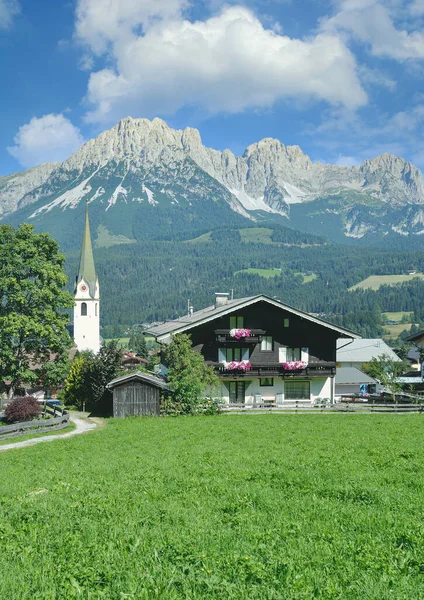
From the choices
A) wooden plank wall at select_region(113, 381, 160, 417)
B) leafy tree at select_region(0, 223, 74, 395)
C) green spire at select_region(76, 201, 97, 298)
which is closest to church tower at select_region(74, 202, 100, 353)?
green spire at select_region(76, 201, 97, 298)

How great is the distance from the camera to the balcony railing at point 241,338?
47.2 meters

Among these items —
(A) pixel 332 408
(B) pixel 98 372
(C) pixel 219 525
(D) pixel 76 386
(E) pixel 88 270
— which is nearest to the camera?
(C) pixel 219 525

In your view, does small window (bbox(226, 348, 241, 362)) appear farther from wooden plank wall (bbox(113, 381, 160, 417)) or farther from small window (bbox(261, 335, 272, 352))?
wooden plank wall (bbox(113, 381, 160, 417))

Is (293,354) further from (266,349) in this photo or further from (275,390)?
(275,390)

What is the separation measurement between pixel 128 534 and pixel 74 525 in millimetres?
1317

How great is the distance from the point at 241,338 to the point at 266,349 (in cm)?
316

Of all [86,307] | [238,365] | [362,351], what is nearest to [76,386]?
[238,365]

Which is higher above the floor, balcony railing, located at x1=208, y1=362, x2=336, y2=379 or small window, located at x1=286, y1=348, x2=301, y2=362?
small window, located at x1=286, y1=348, x2=301, y2=362

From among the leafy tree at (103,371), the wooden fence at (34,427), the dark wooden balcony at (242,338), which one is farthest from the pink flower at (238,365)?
the wooden fence at (34,427)

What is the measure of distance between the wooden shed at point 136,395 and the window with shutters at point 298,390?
588 inches

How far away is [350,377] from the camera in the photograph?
73.2 metres

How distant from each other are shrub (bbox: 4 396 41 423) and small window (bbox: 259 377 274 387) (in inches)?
814

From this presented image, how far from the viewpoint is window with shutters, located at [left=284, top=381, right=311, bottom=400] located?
165 ft

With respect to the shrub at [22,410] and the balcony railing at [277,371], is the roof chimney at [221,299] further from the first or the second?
the shrub at [22,410]
